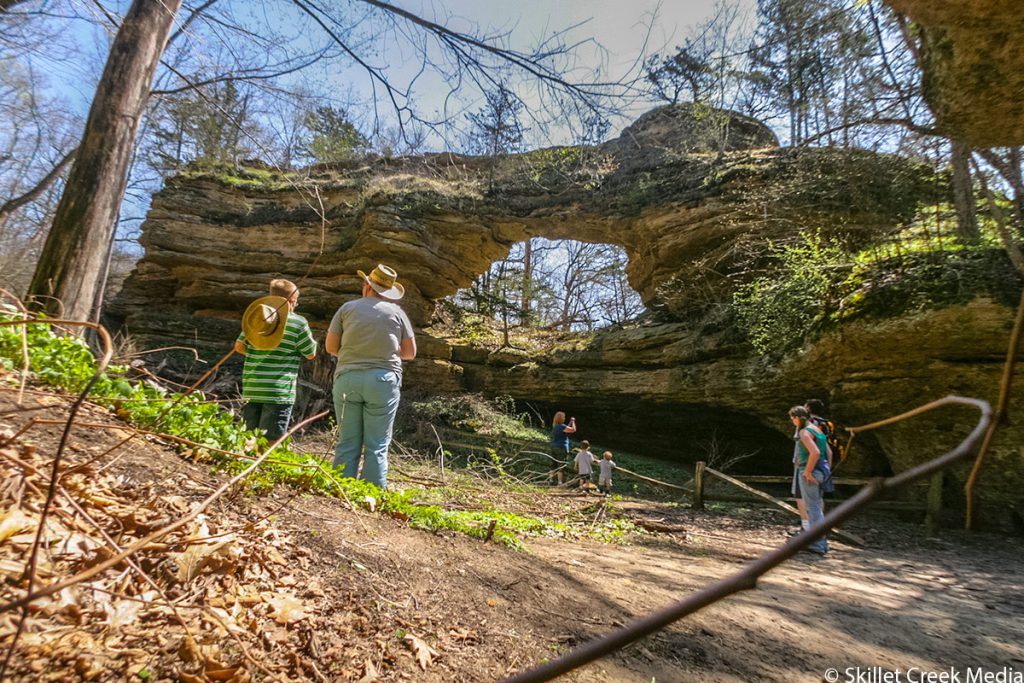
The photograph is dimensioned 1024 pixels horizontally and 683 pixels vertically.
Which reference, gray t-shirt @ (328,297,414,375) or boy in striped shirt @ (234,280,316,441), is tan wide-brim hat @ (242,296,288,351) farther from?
boy in striped shirt @ (234,280,316,441)

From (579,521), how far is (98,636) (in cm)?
464

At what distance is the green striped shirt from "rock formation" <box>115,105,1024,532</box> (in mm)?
4202

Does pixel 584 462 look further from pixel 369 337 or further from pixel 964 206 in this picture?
pixel 964 206

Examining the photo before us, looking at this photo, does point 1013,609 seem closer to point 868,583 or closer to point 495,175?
point 868,583

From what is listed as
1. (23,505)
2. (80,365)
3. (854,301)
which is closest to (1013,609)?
(854,301)

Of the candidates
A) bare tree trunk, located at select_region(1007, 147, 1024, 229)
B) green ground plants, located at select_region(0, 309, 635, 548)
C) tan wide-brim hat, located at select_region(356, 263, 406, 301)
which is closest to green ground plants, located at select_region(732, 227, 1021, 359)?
bare tree trunk, located at select_region(1007, 147, 1024, 229)

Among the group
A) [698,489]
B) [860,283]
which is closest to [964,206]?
[860,283]

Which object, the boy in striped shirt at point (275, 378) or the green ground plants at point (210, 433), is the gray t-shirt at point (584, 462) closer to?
the green ground plants at point (210, 433)

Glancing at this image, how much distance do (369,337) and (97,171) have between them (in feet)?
11.5

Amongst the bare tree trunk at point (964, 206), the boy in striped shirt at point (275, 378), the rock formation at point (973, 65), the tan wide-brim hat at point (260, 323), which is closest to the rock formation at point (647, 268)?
the bare tree trunk at point (964, 206)

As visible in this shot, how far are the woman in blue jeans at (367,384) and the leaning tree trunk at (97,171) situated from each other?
2935 mm

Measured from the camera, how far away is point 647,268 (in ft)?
41.2

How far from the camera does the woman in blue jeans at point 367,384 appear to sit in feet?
12.2

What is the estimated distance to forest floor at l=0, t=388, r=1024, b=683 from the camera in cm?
128
